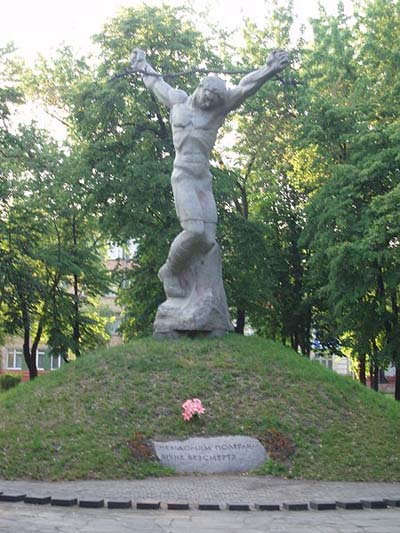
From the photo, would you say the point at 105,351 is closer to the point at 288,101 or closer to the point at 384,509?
the point at 384,509

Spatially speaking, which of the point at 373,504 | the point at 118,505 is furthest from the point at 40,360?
the point at 373,504

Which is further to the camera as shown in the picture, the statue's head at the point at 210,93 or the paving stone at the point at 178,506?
the statue's head at the point at 210,93

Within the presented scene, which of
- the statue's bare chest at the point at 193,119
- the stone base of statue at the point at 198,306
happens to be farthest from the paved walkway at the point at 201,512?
the statue's bare chest at the point at 193,119

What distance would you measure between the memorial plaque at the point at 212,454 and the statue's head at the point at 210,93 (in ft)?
21.4

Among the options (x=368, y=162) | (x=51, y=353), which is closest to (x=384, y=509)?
(x=368, y=162)

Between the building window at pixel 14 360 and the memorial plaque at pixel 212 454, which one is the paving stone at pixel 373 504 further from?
the building window at pixel 14 360

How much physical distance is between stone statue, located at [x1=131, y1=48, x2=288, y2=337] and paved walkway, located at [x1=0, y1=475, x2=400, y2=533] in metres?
4.56

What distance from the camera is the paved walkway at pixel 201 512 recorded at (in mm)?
A: 7957

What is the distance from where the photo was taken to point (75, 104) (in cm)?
2381

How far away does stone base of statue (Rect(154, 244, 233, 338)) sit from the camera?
50.5 ft

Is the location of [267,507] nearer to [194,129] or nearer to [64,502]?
[64,502]

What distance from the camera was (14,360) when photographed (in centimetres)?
5231

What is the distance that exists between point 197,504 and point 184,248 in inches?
272

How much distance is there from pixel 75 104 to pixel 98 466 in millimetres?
14905
